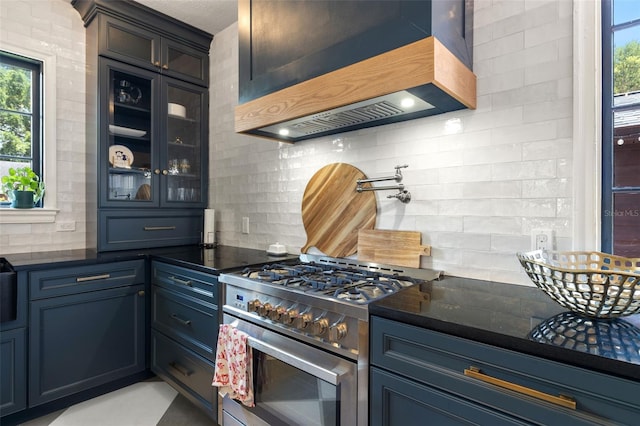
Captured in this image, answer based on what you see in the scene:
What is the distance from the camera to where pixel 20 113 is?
2400 millimetres

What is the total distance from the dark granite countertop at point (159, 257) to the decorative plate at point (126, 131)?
0.91 m

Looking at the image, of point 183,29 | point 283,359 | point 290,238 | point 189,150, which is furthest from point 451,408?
point 183,29

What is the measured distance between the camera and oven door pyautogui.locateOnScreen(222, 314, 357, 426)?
3.95ft

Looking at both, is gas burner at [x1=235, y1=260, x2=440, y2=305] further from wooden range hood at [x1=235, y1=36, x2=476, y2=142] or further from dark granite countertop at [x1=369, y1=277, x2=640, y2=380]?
wooden range hood at [x1=235, y1=36, x2=476, y2=142]

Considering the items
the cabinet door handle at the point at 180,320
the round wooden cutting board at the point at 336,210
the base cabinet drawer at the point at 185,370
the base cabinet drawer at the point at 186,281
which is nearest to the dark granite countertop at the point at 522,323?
the round wooden cutting board at the point at 336,210

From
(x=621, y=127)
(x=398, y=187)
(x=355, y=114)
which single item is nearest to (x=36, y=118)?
(x=355, y=114)

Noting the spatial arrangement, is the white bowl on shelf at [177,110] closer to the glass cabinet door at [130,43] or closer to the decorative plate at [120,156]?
the glass cabinet door at [130,43]

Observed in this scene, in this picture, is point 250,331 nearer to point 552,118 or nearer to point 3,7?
point 552,118

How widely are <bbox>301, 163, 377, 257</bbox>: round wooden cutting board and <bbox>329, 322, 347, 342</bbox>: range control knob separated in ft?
2.46

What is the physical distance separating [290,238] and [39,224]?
1.85 m

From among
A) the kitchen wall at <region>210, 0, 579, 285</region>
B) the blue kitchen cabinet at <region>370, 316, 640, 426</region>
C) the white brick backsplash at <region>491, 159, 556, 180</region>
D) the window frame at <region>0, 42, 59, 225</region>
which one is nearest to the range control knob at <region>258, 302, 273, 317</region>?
the blue kitchen cabinet at <region>370, 316, 640, 426</region>

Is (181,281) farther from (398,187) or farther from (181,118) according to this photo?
(181,118)

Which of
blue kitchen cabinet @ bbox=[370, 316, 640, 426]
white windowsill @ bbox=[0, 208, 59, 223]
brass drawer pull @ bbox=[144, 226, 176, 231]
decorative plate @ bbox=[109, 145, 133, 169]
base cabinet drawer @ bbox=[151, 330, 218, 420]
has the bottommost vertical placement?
base cabinet drawer @ bbox=[151, 330, 218, 420]

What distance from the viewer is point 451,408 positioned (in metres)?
0.96
